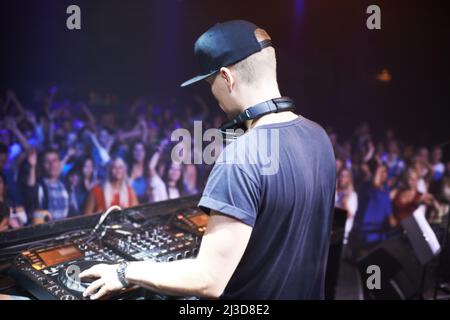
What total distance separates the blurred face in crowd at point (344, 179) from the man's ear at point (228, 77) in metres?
4.31

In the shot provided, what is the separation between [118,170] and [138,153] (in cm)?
37

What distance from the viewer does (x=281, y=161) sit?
3.40ft

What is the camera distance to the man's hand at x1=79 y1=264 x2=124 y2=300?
3.65 ft

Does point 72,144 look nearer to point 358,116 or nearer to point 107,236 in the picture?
point 107,236

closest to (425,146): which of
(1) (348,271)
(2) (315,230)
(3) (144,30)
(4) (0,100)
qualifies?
(1) (348,271)

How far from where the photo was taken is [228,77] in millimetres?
1148

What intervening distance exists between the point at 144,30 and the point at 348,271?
13.5ft

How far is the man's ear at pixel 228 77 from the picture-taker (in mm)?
1146

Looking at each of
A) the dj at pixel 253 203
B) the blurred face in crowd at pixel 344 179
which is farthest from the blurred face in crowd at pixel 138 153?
the dj at pixel 253 203

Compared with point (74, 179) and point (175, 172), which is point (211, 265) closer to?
point (74, 179)

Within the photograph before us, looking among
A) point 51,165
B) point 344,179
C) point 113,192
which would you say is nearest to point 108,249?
point 51,165

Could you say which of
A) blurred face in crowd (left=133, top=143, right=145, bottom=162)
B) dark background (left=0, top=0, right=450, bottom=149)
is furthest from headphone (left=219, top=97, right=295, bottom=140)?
blurred face in crowd (left=133, top=143, right=145, bottom=162)

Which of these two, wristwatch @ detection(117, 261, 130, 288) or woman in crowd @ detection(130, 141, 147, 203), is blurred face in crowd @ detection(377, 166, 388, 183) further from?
wristwatch @ detection(117, 261, 130, 288)

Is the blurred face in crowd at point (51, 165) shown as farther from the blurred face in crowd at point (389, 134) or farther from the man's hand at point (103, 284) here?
the blurred face in crowd at point (389, 134)
